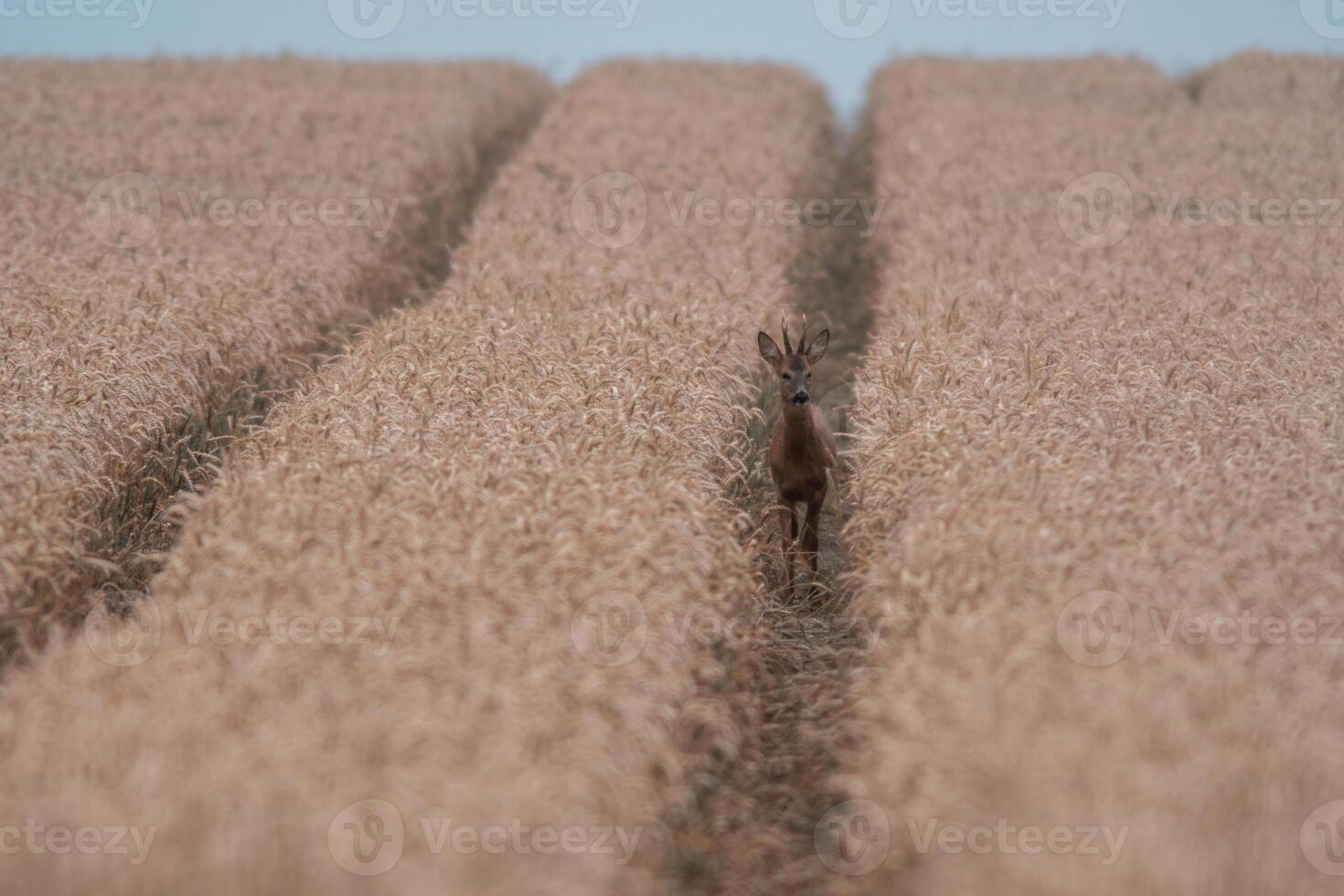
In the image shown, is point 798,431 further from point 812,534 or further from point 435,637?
point 435,637

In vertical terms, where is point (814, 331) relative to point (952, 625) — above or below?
below

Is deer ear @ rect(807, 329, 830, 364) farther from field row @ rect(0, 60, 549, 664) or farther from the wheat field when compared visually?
field row @ rect(0, 60, 549, 664)

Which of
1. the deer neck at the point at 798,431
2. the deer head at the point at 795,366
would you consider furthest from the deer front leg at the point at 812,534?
the deer head at the point at 795,366

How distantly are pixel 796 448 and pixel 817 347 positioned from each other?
87cm

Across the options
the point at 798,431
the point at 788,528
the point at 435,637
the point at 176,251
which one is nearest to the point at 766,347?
the point at 798,431

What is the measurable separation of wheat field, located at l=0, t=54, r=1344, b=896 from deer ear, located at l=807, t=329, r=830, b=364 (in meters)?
0.68

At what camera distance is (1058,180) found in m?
16.3

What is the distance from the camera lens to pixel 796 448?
25.9 feet

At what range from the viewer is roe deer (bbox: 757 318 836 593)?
25.8 ft

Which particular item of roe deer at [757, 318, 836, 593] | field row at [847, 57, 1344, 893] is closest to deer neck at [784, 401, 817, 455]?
roe deer at [757, 318, 836, 593]

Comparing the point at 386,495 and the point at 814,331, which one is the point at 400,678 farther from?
the point at 814,331

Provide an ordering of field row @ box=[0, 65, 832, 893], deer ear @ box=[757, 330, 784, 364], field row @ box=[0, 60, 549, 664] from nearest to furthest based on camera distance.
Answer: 1. field row @ box=[0, 65, 832, 893]
2. field row @ box=[0, 60, 549, 664]
3. deer ear @ box=[757, 330, 784, 364]

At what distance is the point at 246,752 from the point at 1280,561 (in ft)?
15.5

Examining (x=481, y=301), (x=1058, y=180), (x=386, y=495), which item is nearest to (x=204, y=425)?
(x=481, y=301)
